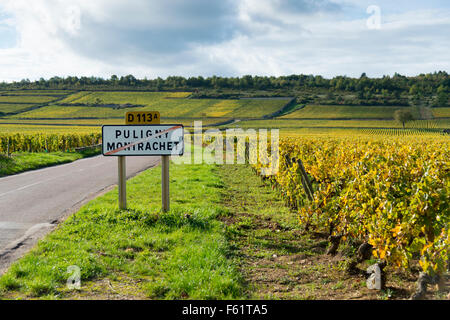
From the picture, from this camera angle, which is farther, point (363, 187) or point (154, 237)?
point (154, 237)

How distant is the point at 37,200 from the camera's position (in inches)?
427

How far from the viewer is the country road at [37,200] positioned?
7066mm

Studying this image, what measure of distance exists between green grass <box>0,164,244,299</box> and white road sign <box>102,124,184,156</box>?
4.32 ft

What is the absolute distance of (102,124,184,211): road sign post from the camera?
8945mm

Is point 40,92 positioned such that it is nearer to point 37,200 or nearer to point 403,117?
point 403,117

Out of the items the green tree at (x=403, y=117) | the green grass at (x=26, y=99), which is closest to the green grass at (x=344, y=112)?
the green tree at (x=403, y=117)

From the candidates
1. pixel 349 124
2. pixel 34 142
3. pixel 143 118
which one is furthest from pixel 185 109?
pixel 143 118

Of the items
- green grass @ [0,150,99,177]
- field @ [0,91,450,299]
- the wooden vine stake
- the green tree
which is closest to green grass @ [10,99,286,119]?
the green tree

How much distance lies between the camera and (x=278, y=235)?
7.86m

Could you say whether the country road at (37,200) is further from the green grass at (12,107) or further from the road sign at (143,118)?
the green grass at (12,107)
